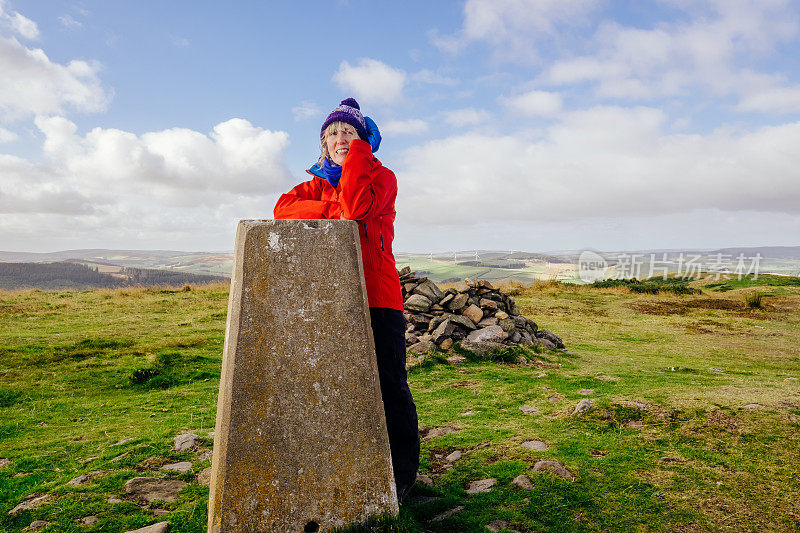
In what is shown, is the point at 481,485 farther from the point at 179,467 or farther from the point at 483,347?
the point at 483,347

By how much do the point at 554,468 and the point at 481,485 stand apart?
655 mm

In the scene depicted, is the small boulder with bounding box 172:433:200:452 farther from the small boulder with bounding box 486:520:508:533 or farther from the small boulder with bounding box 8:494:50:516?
the small boulder with bounding box 486:520:508:533

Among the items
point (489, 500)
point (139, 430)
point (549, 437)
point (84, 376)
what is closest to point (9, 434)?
point (139, 430)

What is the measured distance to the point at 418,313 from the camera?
36.9ft

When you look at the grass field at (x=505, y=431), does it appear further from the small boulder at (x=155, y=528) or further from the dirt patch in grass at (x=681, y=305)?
the dirt patch in grass at (x=681, y=305)

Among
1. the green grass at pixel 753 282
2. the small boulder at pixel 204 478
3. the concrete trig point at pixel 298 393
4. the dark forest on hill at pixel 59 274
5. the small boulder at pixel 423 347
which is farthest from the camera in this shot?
the dark forest on hill at pixel 59 274

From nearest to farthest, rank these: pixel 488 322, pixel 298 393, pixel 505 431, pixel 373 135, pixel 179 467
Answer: pixel 298 393 → pixel 373 135 → pixel 179 467 → pixel 505 431 → pixel 488 322

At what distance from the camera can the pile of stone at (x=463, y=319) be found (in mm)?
10242

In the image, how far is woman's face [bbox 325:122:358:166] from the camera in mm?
3459

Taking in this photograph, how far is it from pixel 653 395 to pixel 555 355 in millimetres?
4951

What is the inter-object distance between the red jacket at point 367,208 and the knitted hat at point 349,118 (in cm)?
30

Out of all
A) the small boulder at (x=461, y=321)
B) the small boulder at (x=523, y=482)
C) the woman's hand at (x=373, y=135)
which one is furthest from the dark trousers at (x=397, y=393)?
the small boulder at (x=461, y=321)

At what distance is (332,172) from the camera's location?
3.52m

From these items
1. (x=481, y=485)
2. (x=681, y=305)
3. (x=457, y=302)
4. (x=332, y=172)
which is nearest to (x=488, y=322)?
(x=457, y=302)
